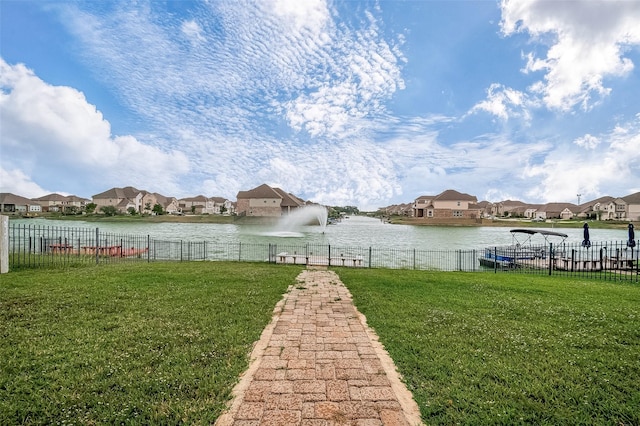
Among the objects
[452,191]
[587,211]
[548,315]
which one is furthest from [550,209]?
A: [548,315]

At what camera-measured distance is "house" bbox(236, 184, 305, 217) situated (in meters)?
90.2

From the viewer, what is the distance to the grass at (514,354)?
350 cm

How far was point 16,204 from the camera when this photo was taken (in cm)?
10500

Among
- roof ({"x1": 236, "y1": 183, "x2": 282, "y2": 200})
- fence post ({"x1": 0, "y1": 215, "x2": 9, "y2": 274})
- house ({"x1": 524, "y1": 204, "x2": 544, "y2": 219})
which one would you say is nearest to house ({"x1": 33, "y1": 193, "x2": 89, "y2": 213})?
roof ({"x1": 236, "y1": 183, "x2": 282, "y2": 200})

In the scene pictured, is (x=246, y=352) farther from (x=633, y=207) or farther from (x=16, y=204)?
(x=16, y=204)

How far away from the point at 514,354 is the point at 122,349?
5.93m

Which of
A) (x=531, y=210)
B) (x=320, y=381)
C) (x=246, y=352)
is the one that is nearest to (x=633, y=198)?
(x=531, y=210)

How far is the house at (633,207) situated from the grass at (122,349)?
11941 centimetres

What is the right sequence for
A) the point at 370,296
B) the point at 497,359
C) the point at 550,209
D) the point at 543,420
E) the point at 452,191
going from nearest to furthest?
the point at 543,420 → the point at 497,359 → the point at 370,296 → the point at 452,191 → the point at 550,209

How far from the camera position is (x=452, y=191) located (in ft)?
315

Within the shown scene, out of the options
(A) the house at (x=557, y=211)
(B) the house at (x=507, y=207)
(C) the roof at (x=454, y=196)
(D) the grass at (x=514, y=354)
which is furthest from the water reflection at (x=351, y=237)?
(B) the house at (x=507, y=207)

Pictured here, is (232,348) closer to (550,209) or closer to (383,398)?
(383,398)

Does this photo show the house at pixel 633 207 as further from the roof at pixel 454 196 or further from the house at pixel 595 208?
the roof at pixel 454 196

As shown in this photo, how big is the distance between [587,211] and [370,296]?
445 feet
